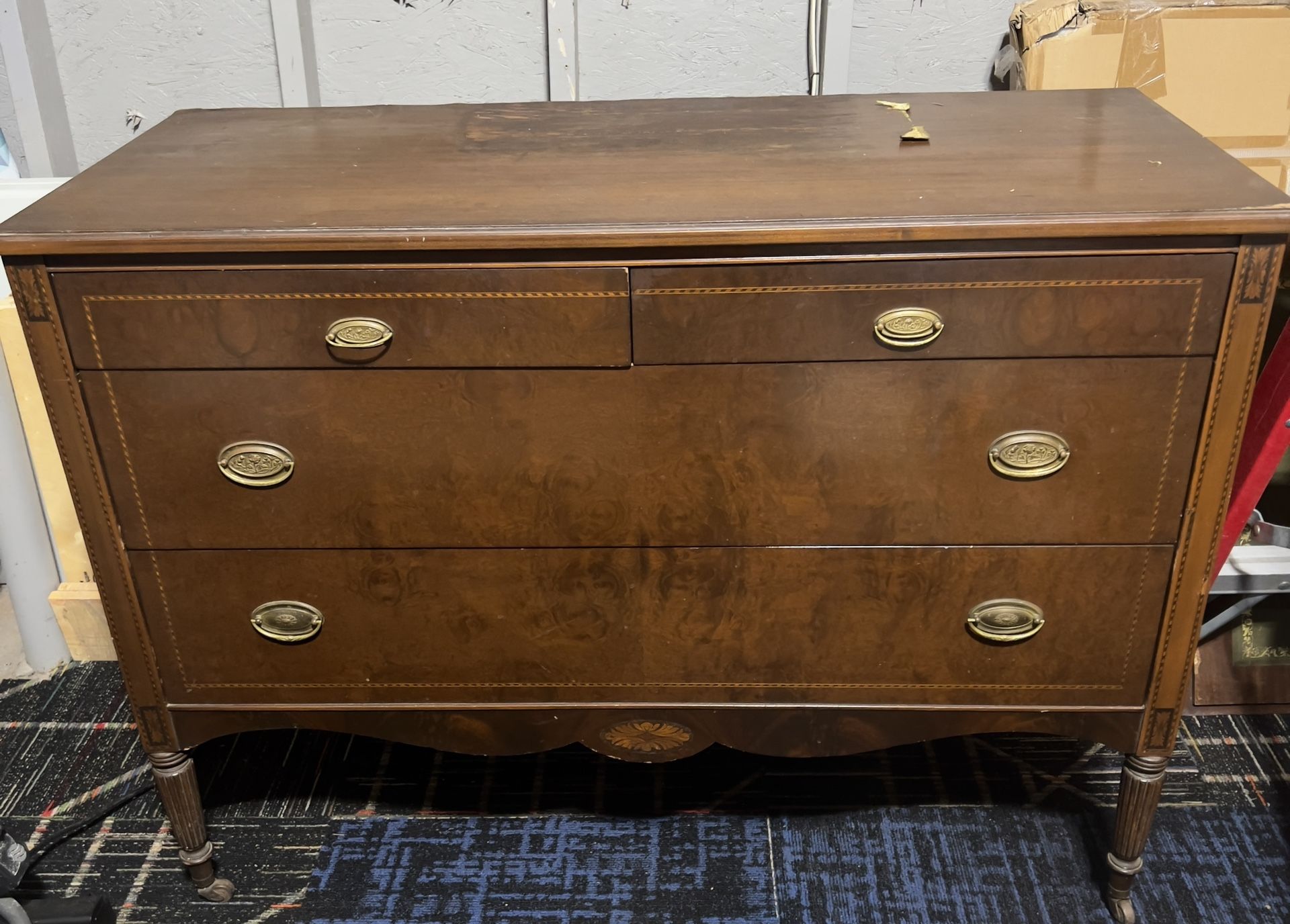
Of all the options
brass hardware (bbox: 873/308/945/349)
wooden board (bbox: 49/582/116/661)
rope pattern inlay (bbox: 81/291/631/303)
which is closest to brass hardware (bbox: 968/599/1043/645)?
brass hardware (bbox: 873/308/945/349)

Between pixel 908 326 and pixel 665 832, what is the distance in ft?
3.08

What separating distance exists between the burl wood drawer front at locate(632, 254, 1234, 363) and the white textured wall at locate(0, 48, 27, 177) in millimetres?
1481

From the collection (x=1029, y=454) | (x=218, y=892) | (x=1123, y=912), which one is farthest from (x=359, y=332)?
(x=1123, y=912)

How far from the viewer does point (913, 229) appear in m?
1.20

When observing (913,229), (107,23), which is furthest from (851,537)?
(107,23)

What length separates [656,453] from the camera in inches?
52.9

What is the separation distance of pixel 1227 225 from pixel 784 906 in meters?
1.09

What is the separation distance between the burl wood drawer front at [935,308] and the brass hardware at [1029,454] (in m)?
0.10

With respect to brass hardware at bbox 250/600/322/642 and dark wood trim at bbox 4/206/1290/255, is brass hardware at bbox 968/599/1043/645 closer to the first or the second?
dark wood trim at bbox 4/206/1290/255

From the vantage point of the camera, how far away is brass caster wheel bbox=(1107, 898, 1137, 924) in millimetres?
1614

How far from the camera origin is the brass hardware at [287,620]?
57.7 inches

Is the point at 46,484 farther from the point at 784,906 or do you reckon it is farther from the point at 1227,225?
the point at 1227,225

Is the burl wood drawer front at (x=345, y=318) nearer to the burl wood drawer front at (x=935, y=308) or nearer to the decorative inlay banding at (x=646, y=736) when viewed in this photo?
the burl wood drawer front at (x=935, y=308)

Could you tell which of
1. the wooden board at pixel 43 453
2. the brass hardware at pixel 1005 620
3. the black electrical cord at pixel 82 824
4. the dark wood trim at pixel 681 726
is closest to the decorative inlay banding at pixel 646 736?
the dark wood trim at pixel 681 726
